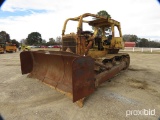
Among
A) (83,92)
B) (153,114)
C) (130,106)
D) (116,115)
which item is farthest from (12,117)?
(153,114)

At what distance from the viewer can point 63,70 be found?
17.6 feet

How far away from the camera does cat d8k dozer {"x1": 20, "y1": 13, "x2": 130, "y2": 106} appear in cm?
421

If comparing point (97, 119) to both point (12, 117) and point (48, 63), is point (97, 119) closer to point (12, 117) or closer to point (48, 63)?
point (12, 117)

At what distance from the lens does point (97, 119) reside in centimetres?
354

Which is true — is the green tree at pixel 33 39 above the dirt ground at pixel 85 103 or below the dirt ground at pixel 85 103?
above

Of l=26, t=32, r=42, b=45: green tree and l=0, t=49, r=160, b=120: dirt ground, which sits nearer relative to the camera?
l=0, t=49, r=160, b=120: dirt ground

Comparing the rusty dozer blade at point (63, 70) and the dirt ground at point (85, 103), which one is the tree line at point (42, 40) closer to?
the rusty dozer blade at point (63, 70)

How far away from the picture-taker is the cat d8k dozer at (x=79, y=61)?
166 inches

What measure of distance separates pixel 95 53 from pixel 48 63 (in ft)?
6.54

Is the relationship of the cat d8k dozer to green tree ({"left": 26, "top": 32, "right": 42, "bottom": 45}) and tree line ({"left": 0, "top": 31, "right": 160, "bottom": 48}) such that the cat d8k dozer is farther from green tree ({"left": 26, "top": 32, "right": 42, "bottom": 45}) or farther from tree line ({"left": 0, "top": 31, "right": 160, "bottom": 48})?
green tree ({"left": 26, "top": 32, "right": 42, "bottom": 45})
